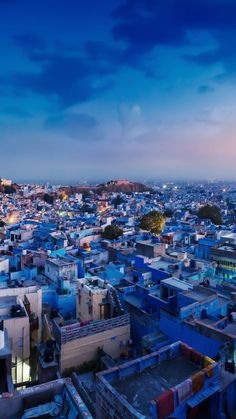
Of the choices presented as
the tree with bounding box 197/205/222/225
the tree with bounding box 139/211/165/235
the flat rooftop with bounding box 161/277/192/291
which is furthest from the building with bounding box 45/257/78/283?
the tree with bounding box 197/205/222/225

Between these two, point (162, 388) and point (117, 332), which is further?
point (117, 332)

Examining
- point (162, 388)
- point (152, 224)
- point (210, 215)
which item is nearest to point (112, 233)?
point (152, 224)

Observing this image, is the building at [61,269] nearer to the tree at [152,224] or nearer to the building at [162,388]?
the building at [162,388]

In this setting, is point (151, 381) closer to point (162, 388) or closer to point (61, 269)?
point (162, 388)

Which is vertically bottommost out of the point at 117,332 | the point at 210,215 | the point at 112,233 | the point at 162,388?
the point at 117,332

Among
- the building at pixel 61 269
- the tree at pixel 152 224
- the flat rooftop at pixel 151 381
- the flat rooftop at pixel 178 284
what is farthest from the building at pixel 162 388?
the tree at pixel 152 224

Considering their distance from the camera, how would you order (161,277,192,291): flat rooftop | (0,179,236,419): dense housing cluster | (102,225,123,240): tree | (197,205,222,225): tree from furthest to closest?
(197,205,222,225): tree < (102,225,123,240): tree < (161,277,192,291): flat rooftop < (0,179,236,419): dense housing cluster

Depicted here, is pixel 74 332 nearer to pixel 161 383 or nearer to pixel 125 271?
pixel 161 383

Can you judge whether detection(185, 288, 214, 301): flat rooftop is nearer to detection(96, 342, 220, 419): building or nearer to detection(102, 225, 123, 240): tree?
detection(96, 342, 220, 419): building

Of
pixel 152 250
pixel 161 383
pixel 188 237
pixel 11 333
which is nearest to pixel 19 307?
pixel 11 333
